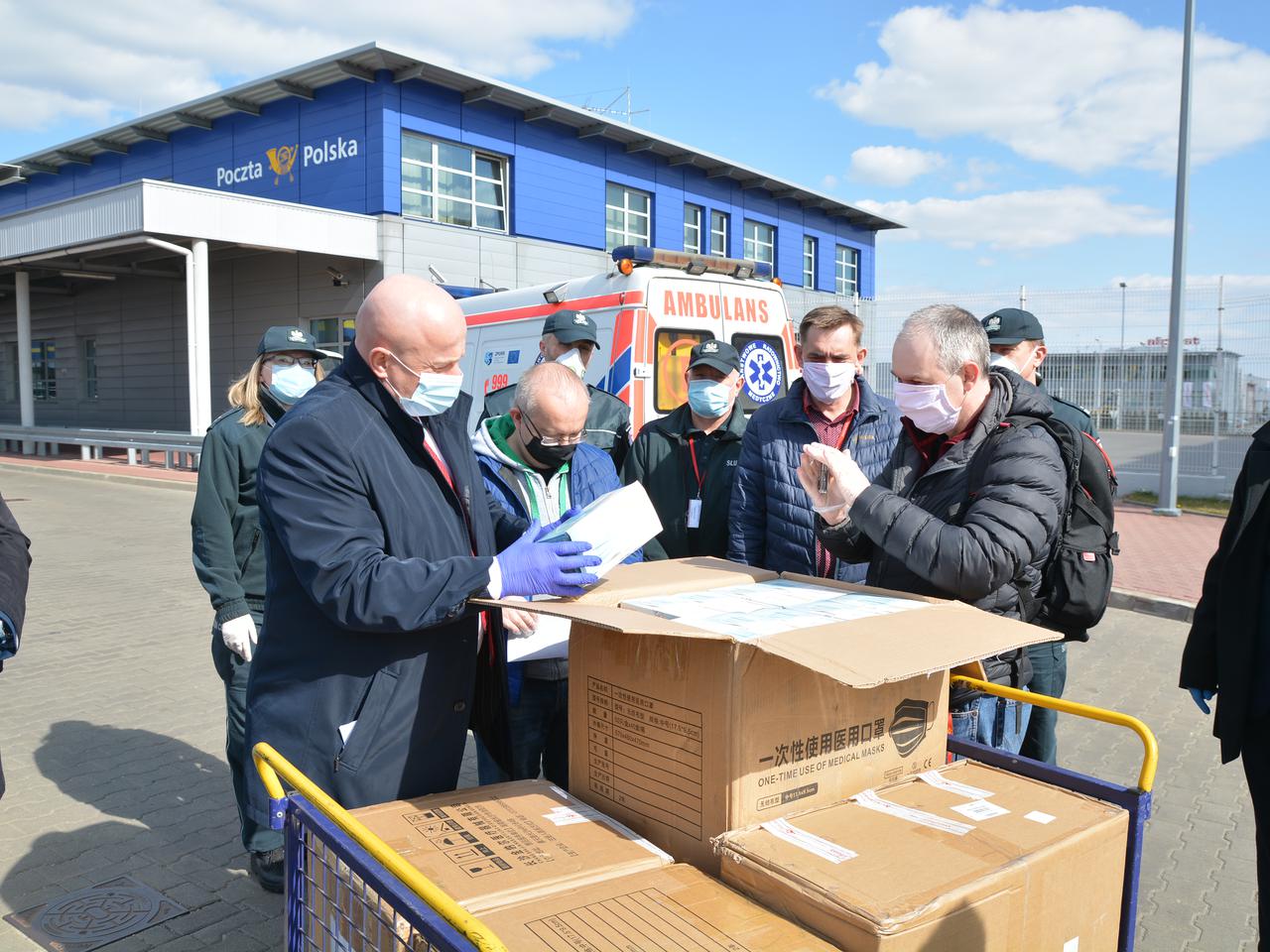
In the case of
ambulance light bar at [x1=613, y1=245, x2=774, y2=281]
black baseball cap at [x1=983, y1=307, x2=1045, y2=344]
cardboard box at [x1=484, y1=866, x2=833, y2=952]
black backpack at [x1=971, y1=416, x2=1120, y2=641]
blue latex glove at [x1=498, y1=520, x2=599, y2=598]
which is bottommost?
cardboard box at [x1=484, y1=866, x2=833, y2=952]

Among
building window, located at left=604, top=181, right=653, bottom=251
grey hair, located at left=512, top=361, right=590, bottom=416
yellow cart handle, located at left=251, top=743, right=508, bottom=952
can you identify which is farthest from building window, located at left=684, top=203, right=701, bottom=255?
yellow cart handle, located at left=251, top=743, right=508, bottom=952

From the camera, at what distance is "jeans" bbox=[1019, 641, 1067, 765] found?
342 centimetres

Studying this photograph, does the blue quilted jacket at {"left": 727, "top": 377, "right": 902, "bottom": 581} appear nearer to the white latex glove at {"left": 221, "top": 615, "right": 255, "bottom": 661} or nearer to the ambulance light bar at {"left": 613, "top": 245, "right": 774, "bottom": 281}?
the white latex glove at {"left": 221, "top": 615, "right": 255, "bottom": 661}

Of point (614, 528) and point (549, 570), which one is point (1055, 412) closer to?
point (614, 528)

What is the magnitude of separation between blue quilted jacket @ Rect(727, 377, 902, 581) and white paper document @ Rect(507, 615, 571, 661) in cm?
114

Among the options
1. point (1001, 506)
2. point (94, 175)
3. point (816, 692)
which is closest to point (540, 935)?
point (816, 692)

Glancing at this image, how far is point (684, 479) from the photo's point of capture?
4.28 meters

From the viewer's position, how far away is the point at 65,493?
1619 cm

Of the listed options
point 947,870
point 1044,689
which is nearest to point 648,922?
point 947,870

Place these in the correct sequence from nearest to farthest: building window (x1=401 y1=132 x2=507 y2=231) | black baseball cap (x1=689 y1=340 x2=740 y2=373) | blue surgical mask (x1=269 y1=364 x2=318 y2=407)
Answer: blue surgical mask (x1=269 y1=364 x2=318 y2=407) → black baseball cap (x1=689 y1=340 x2=740 y2=373) → building window (x1=401 y1=132 x2=507 y2=231)

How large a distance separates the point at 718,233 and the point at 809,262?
17.6 ft

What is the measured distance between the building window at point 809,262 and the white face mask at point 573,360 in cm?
2695

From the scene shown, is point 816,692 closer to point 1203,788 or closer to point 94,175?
point 1203,788

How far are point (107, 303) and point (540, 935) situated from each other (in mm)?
29956
